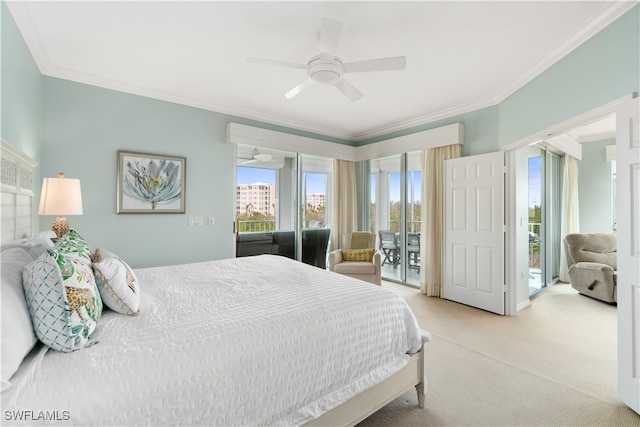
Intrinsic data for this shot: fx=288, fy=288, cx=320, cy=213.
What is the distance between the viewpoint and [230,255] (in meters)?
3.98

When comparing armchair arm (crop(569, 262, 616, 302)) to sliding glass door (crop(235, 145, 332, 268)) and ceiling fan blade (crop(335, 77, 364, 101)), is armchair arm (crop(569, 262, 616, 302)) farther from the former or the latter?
ceiling fan blade (crop(335, 77, 364, 101))

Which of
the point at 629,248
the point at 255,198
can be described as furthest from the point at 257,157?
→ the point at 629,248

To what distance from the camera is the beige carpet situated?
1797 millimetres

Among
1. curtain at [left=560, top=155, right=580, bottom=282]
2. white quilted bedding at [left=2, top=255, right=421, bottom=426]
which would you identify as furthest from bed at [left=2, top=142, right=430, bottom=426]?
curtain at [left=560, top=155, right=580, bottom=282]

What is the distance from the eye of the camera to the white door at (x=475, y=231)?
353 cm

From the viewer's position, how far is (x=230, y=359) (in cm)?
117

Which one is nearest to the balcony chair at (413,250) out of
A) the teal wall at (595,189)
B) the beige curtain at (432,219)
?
the beige curtain at (432,219)

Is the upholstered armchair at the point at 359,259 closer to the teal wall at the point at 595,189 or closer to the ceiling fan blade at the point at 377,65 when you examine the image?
the ceiling fan blade at the point at 377,65

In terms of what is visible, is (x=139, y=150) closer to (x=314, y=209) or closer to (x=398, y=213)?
(x=314, y=209)

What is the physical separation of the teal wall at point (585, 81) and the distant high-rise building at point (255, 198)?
10.8ft

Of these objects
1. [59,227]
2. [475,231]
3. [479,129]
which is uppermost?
[479,129]

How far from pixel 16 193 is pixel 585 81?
422 centimetres

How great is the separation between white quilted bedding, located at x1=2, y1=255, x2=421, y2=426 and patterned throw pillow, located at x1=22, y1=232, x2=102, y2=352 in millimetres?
55

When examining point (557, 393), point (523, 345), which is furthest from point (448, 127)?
point (557, 393)
